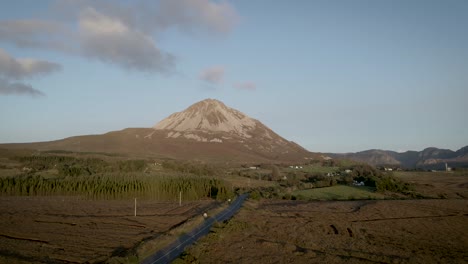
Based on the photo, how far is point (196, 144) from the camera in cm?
14838

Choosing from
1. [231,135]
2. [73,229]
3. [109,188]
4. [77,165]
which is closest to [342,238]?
[73,229]

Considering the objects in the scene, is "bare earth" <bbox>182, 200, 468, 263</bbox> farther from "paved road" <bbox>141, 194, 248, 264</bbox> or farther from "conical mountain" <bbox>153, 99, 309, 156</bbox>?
"conical mountain" <bbox>153, 99, 309, 156</bbox>

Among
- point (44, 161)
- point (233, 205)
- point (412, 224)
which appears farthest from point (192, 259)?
point (44, 161)

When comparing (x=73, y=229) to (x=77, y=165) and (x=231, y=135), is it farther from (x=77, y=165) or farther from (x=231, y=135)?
(x=231, y=135)

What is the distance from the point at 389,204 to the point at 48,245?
31.1 m

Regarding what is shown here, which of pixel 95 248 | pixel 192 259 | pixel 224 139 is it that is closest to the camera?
pixel 192 259

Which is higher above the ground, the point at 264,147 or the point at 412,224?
the point at 264,147

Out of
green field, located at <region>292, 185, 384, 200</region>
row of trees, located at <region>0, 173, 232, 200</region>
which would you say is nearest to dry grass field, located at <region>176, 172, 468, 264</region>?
green field, located at <region>292, 185, 384, 200</region>

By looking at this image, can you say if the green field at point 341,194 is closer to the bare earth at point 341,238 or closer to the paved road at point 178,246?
the bare earth at point 341,238

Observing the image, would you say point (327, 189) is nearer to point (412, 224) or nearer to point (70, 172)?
point (412, 224)

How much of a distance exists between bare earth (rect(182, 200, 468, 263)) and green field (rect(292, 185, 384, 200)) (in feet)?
56.4

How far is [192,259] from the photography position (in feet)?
55.6

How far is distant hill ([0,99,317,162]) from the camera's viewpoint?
131 m

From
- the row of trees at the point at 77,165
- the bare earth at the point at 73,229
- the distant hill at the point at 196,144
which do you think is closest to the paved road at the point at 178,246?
the bare earth at the point at 73,229
